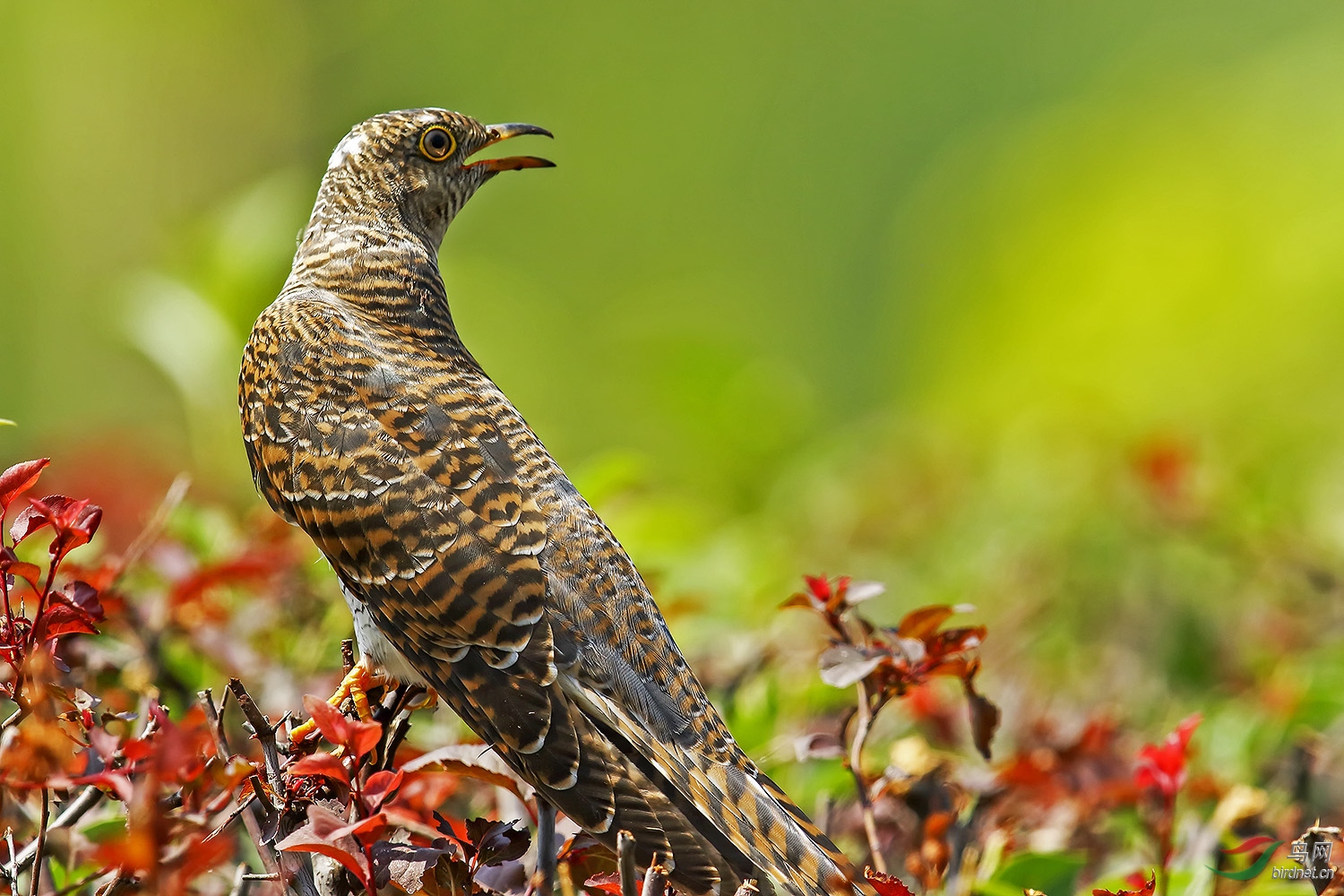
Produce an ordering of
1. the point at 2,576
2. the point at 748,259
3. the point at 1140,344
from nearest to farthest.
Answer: the point at 2,576 → the point at 1140,344 → the point at 748,259

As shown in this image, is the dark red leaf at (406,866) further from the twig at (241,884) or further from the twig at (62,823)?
the twig at (62,823)

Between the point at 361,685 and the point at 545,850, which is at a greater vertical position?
the point at 361,685

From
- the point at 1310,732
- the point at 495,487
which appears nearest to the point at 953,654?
the point at 495,487

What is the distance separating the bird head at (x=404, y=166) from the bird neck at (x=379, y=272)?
0.05 m

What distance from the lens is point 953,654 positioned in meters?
1.86

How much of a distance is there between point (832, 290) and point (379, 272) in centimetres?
1668

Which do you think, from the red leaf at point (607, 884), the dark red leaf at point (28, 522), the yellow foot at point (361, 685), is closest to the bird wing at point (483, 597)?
the yellow foot at point (361, 685)

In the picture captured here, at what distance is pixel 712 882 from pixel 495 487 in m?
0.74

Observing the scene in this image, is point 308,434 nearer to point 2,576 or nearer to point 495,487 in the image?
point 495,487

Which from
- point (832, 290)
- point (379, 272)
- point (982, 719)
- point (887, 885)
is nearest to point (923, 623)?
point (982, 719)

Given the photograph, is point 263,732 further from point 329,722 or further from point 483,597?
point 483,597

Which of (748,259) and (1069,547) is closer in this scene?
(1069,547)

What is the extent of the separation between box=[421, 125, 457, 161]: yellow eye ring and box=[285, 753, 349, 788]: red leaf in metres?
1.83

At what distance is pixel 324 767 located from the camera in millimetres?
1337
